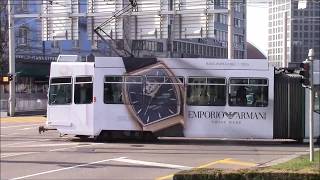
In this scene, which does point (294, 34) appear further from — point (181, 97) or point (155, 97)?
point (155, 97)

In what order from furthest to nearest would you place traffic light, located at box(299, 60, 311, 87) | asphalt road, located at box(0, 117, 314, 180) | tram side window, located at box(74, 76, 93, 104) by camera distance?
1. tram side window, located at box(74, 76, 93, 104)
2. traffic light, located at box(299, 60, 311, 87)
3. asphalt road, located at box(0, 117, 314, 180)

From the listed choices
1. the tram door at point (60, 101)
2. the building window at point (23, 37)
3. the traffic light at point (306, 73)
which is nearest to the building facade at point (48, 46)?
the building window at point (23, 37)

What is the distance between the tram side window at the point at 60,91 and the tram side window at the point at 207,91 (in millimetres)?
4519

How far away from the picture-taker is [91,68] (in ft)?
70.4

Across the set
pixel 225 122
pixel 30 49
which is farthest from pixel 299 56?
pixel 225 122

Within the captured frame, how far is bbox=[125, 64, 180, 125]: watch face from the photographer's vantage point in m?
21.0

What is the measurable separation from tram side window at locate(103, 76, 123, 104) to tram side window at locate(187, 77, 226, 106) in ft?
8.36

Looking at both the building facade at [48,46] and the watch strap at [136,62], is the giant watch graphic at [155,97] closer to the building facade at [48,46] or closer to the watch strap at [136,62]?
the watch strap at [136,62]

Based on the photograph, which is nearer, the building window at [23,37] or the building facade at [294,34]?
the building facade at [294,34]

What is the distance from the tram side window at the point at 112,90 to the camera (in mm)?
21250

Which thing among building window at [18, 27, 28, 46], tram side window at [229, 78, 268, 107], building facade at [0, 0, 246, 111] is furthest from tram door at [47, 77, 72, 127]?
building window at [18, 27, 28, 46]

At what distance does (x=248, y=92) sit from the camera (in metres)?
20.9

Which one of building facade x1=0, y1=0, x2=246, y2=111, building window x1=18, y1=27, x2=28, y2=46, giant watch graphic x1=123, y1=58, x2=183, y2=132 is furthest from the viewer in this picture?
building window x1=18, y1=27, x2=28, y2=46

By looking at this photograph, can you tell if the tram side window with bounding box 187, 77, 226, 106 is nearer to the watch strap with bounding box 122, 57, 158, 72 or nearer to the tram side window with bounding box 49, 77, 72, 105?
the watch strap with bounding box 122, 57, 158, 72
